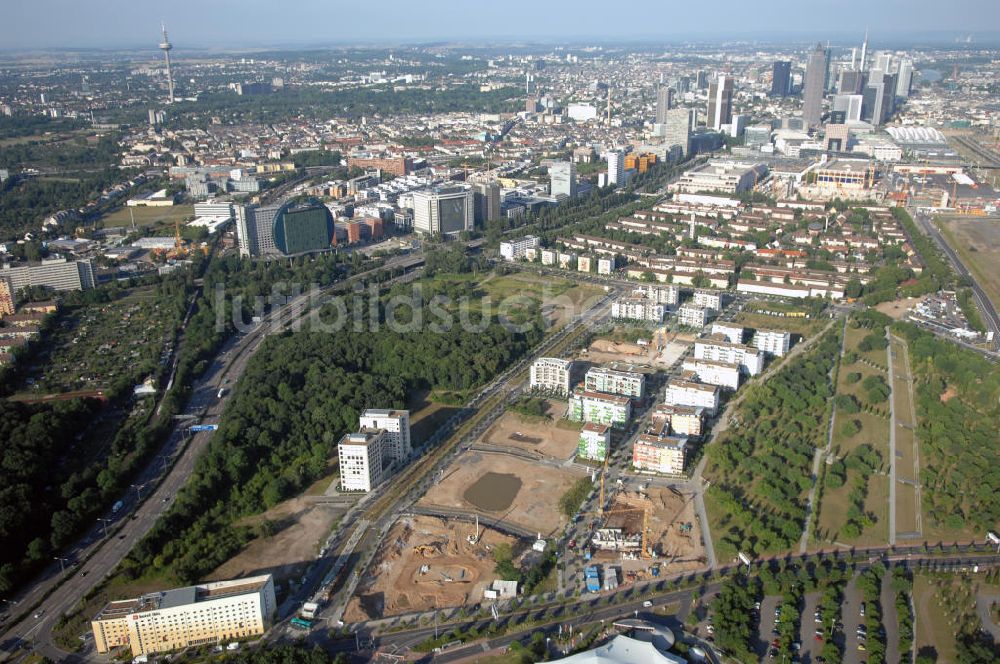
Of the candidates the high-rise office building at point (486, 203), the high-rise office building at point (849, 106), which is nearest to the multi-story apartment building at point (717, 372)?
the high-rise office building at point (486, 203)

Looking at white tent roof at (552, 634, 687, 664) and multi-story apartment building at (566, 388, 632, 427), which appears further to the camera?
multi-story apartment building at (566, 388, 632, 427)

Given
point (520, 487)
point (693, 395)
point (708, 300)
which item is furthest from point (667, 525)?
point (708, 300)

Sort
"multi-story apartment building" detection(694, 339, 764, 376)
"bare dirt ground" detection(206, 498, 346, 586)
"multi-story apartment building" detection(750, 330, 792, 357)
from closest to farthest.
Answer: "bare dirt ground" detection(206, 498, 346, 586) < "multi-story apartment building" detection(694, 339, 764, 376) < "multi-story apartment building" detection(750, 330, 792, 357)

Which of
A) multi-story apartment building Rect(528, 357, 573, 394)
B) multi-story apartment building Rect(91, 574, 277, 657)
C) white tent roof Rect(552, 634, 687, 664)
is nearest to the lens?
white tent roof Rect(552, 634, 687, 664)

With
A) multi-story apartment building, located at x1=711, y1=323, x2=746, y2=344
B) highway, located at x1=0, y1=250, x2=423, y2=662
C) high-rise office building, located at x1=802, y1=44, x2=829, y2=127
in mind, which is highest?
high-rise office building, located at x1=802, y1=44, x2=829, y2=127

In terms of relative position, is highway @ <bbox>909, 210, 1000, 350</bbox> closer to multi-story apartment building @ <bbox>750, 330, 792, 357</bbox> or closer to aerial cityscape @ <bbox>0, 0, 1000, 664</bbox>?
aerial cityscape @ <bbox>0, 0, 1000, 664</bbox>

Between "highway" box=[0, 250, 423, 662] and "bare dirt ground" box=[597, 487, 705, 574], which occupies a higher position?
"bare dirt ground" box=[597, 487, 705, 574]

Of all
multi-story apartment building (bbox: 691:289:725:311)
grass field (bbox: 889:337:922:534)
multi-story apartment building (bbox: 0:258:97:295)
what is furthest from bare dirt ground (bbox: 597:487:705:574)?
multi-story apartment building (bbox: 0:258:97:295)

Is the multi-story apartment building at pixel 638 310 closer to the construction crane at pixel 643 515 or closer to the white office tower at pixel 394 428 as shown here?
the white office tower at pixel 394 428
